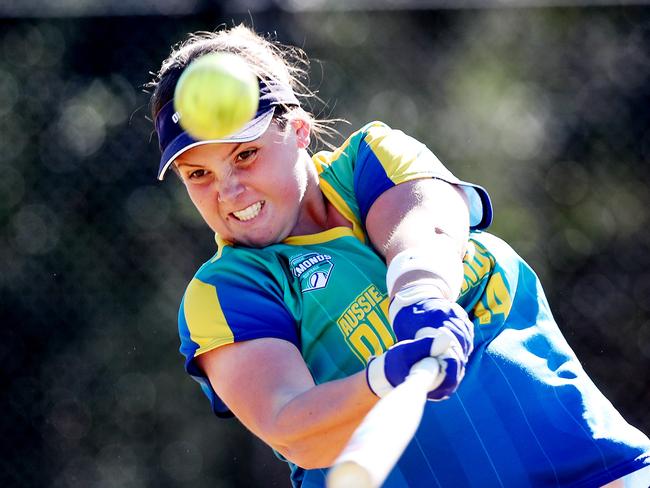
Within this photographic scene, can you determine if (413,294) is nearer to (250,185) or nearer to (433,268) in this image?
(433,268)

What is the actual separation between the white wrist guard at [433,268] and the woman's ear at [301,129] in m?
0.52

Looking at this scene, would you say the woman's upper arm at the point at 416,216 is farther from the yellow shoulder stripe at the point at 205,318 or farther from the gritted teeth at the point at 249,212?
the yellow shoulder stripe at the point at 205,318

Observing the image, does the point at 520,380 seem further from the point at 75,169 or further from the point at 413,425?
the point at 75,169

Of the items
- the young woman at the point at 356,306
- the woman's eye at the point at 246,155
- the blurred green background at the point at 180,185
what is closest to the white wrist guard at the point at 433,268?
the young woman at the point at 356,306

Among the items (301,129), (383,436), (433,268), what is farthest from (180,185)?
(383,436)

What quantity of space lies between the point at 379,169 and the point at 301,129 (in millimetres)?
243

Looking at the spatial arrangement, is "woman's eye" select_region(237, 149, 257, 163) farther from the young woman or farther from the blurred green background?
the blurred green background

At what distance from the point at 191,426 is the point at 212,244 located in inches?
30.8

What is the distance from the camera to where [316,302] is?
2.15 meters

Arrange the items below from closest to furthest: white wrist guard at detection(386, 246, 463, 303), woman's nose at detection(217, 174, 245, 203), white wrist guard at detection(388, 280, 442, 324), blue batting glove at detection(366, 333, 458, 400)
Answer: blue batting glove at detection(366, 333, 458, 400)
white wrist guard at detection(388, 280, 442, 324)
white wrist guard at detection(386, 246, 463, 303)
woman's nose at detection(217, 174, 245, 203)

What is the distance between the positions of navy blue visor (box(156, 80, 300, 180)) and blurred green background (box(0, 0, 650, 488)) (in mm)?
1950

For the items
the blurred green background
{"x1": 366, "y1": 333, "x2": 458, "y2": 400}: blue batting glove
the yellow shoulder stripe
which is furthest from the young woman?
the blurred green background

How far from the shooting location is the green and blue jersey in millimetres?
2049

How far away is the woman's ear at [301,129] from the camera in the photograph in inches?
93.7
